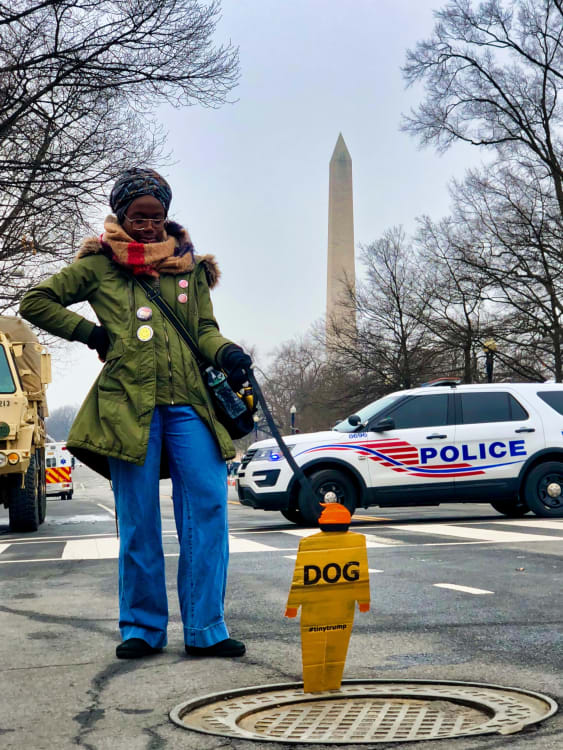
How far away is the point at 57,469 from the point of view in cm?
3088

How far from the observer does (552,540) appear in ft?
32.2

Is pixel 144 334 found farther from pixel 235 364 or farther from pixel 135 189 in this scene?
pixel 135 189

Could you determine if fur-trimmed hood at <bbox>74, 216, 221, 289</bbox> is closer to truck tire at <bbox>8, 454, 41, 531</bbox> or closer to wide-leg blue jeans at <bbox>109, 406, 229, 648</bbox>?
wide-leg blue jeans at <bbox>109, 406, 229, 648</bbox>

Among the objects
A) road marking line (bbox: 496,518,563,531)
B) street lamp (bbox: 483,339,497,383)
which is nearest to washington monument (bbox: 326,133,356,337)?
street lamp (bbox: 483,339,497,383)

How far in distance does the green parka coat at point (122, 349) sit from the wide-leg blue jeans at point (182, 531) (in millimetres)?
95

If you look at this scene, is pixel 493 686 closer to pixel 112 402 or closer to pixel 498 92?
pixel 112 402

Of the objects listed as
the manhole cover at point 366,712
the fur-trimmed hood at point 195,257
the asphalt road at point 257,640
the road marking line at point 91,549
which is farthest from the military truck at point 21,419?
the manhole cover at point 366,712

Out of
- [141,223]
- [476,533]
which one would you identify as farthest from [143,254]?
[476,533]

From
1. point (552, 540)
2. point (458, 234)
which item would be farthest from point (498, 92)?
point (552, 540)

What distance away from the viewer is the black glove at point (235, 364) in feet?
15.1

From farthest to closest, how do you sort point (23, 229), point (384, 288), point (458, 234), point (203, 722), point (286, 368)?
1. point (286, 368)
2. point (384, 288)
3. point (458, 234)
4. point (23, 229)
5. point (203, 722)

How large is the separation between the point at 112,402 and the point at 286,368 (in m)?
81.6

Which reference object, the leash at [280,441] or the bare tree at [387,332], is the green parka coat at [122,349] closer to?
the leash at [280,441]

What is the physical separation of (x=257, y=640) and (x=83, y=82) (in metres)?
14.9
